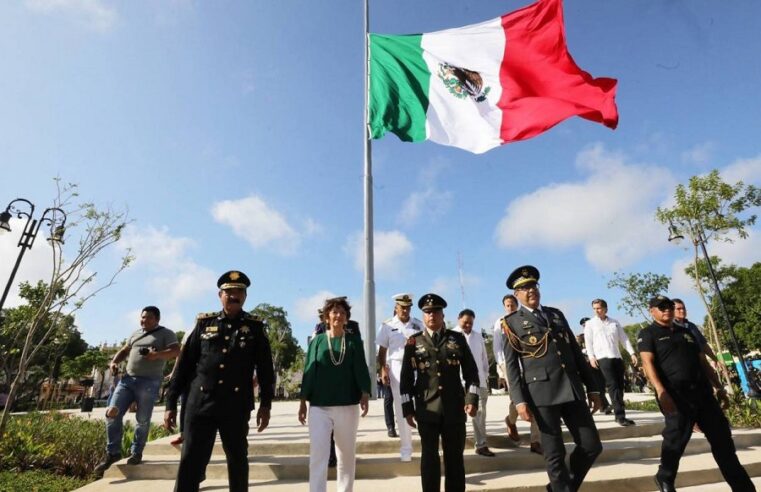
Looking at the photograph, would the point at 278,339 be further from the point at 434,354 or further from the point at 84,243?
the point at 434,354

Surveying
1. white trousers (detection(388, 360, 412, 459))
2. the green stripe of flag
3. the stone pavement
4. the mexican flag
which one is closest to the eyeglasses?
white trousers (detection(388, 360, 412, 459))

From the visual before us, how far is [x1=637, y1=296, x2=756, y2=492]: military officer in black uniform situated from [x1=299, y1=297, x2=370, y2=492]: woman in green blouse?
11.3 ft

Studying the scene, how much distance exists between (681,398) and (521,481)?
2.10 meters

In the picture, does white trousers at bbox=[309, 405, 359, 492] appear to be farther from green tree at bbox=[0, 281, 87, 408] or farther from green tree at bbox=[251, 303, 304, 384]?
green tree at bbox=[251, 303, 304, 384]

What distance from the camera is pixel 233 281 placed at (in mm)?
4508

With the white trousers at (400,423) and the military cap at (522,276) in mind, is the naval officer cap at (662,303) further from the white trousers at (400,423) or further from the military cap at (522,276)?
the white trousers at (400,423)

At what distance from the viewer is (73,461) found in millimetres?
7070

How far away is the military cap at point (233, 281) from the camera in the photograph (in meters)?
4.47

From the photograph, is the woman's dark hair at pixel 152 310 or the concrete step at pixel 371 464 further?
the woman's dark hair at pixel 152 310

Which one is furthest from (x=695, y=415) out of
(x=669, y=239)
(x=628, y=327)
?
(x=628, y=327)

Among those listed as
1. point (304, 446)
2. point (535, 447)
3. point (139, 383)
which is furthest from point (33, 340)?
point (535, 447)

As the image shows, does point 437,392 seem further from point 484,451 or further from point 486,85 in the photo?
point 486,85

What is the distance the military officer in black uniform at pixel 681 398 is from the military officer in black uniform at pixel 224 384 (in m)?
4.43

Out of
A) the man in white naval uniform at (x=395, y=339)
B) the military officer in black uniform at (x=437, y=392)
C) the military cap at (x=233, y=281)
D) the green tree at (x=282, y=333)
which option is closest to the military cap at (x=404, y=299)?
the man in white naval uniform at (x=395, y=339)
